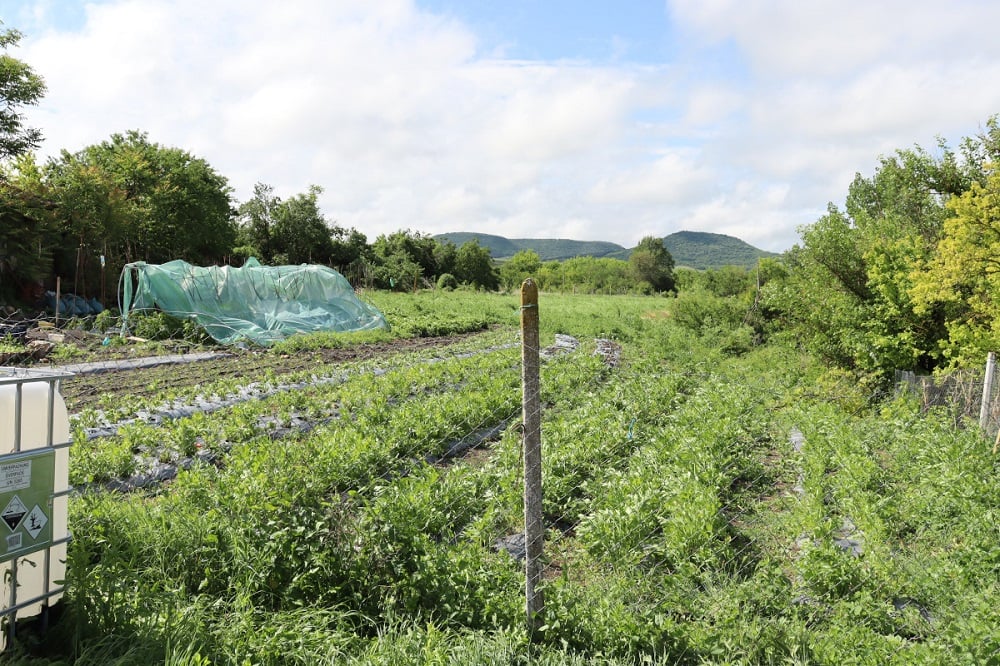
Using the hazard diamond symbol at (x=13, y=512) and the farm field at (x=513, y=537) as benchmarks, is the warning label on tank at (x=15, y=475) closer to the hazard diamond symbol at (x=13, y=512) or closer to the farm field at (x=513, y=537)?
the hazard diamond symbol at (x=13, y=512)

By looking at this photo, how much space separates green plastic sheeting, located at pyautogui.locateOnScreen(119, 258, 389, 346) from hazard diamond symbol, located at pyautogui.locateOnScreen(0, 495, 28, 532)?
13347mm

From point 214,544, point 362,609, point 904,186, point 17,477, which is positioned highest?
point 904,186

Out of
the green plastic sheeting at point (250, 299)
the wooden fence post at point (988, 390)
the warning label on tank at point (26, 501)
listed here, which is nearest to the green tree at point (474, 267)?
the green plastic sheeting at point (250, 299)

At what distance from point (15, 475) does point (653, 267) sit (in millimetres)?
60519

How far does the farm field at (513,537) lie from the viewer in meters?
3.25

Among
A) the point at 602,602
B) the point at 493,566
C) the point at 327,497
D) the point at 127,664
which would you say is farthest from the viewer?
the point at 327,497

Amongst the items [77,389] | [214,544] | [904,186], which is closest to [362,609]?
[214,544]

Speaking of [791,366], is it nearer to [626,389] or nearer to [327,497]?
[626,389]

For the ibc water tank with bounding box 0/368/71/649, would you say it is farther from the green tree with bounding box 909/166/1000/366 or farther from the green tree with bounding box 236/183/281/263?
the green tree with bounding box 236/183/281/263

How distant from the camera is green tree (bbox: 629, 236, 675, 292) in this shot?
5938 cm

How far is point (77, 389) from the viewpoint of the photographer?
32.4 feet

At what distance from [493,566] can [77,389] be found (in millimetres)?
9081

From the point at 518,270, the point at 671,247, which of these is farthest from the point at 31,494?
the point at 671,247

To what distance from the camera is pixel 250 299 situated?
18062 mm
